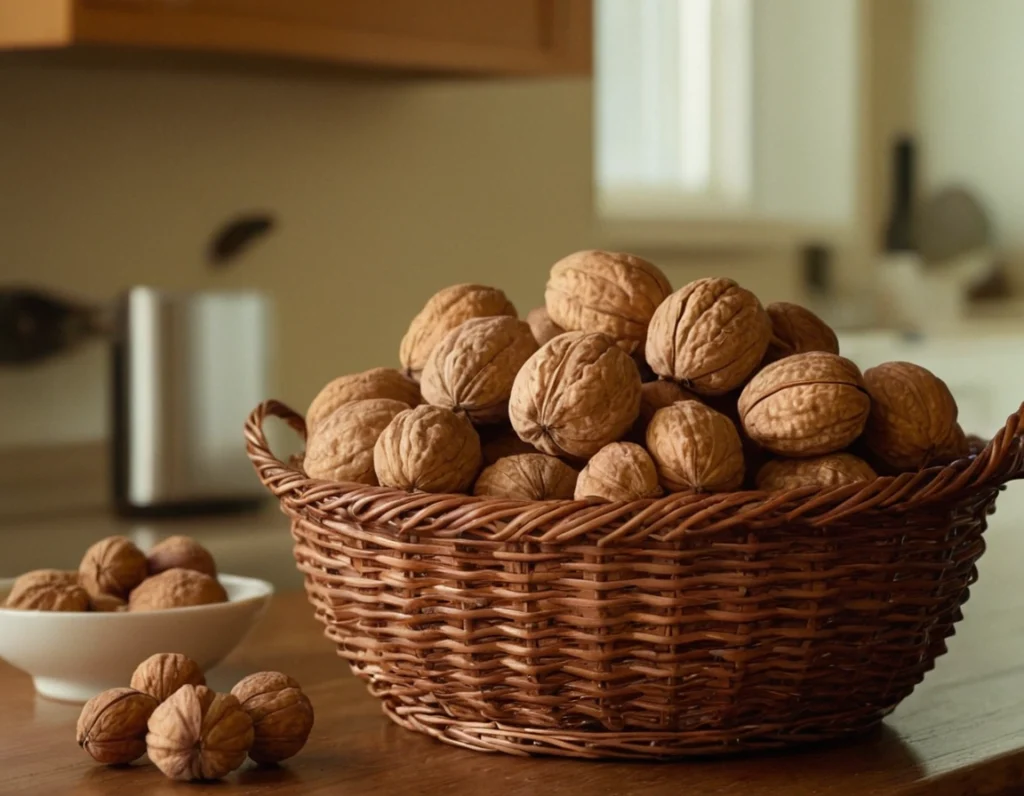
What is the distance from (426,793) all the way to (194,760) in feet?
0.40

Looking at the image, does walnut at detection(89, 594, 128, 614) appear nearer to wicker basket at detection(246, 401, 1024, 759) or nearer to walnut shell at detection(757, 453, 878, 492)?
wicker basket at detection(246, 401, 1024, 759)

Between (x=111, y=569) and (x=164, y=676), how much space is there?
204 millimetres

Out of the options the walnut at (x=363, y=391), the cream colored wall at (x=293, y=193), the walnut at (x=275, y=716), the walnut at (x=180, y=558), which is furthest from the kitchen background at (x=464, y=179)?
the walnut at (x=275, y=716)

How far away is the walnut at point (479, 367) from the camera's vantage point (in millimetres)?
889

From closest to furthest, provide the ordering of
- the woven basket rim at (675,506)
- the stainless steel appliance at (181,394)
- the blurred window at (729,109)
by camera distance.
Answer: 1. the woven basket rim at (675,506)
2. the stainless steel appliance at (181,394)
3. the blurred window at (729,109)

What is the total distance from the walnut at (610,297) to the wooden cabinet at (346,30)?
3.91 feet

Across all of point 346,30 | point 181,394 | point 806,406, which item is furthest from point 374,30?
point 806,406

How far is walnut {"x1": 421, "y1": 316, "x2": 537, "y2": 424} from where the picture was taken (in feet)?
2.92

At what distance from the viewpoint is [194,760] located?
792mm

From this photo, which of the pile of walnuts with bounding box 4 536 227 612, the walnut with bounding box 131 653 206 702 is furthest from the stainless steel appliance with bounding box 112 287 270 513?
the walnut with bounding box 131 653 206 702

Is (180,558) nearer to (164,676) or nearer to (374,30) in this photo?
(164,676)

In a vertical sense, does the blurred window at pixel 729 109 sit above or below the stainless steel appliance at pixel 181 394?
above

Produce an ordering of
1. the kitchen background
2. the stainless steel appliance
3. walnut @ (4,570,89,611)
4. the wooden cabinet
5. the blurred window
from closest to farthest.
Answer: walnut @ (4,570,89,611)
the wooden cabinet
the stainless steel appliance
the kitchen background
the blurred window

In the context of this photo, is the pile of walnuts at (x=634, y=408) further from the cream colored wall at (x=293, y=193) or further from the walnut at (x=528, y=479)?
the cream colored wall at (x=293, y=193)
